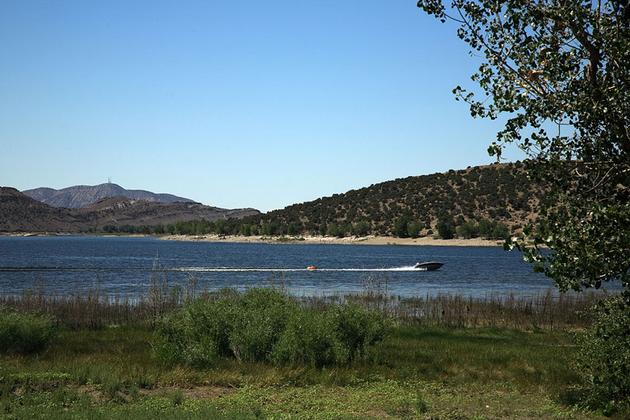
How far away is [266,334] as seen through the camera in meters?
18.6

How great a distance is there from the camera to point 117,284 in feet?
181

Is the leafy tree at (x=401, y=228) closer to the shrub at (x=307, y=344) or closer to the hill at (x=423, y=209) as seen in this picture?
the hill at (x=423, y=209)

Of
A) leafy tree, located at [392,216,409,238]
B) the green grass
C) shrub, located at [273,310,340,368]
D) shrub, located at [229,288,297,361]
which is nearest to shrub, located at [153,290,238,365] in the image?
shrub, located at [229,288,297,361]

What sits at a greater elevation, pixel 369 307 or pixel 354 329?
pixel 354 329

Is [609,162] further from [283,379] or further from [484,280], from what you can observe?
[484,280]

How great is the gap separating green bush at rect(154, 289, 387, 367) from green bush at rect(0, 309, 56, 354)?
340cm

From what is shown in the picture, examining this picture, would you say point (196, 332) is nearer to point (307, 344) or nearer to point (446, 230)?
point (307, 344)

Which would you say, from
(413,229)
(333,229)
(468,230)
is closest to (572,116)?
(468,230)

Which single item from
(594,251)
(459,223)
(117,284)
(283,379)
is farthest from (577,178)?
(459,223)

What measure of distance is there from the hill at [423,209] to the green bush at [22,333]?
102 metres

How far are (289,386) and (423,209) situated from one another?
131m

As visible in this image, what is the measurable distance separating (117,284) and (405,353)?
3816cm

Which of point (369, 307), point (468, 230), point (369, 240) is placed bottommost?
point (369, 307)

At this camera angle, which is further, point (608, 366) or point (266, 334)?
point (266, 334)
